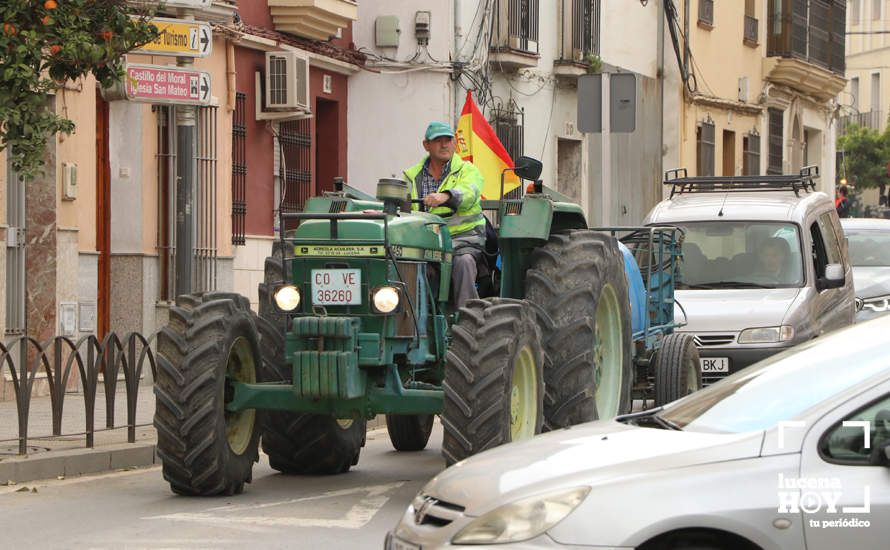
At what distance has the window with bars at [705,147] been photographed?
39366mm

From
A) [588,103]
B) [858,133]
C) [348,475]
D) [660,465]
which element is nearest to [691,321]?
[588,103]

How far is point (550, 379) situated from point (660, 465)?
522 cm

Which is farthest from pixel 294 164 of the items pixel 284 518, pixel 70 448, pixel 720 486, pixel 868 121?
pixel 868 121

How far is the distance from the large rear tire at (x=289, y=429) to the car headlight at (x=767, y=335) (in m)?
4.34

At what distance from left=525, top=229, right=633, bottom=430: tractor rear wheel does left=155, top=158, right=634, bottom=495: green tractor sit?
1 cm

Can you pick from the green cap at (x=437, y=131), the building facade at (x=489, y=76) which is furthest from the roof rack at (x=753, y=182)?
the green cap at (x=437, y=131)

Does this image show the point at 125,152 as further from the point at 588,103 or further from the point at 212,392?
the point at 212,392

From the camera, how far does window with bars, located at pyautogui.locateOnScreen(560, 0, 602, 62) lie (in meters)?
31.1

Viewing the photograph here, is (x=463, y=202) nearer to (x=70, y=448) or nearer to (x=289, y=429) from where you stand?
(x=289, y=429)

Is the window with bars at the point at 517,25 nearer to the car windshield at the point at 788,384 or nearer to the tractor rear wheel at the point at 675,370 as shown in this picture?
the tractor rear wheel at the point at 675,370

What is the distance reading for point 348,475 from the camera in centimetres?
1238

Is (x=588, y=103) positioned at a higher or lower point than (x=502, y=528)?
higher

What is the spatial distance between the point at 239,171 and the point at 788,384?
16536 mm

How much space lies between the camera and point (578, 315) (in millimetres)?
11500
